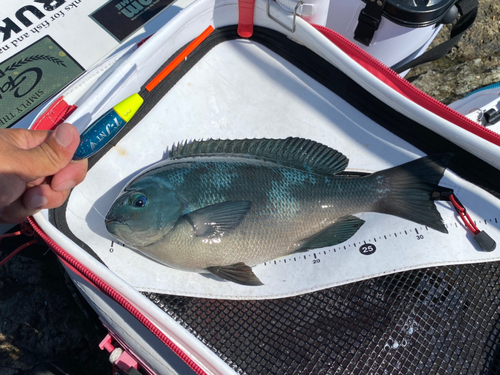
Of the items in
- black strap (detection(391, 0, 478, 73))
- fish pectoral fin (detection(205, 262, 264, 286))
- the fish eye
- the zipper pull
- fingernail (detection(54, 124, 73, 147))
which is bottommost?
fish pectoral fin (detection(205, 262, 264, 286))

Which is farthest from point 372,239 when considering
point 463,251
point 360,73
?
point 360,73

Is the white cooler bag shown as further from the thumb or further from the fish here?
the thumb

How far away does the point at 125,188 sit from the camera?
6.21ft

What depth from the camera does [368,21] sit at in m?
2.27

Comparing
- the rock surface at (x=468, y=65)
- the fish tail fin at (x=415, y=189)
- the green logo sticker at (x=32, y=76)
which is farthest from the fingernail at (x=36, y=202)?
the rock surface at (x=468, y=65)

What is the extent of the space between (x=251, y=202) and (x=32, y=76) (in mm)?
1813

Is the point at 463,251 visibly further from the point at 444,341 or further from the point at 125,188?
the point at 125,188

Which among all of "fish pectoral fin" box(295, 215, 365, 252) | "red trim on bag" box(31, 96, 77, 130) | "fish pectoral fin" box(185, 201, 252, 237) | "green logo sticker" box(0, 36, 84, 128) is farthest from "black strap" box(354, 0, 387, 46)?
"green logo sticker" box(0, 36, 84, 128)

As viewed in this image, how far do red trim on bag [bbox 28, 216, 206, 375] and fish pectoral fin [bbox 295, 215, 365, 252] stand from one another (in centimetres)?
76

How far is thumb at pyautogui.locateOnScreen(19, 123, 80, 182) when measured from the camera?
60.3 inches

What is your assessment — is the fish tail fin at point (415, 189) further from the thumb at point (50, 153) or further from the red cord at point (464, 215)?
the thumb at point (50, 153)

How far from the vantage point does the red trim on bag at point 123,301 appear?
155 centimetres

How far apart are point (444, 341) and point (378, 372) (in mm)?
358

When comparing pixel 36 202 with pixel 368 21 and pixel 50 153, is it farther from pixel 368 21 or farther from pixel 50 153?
pixel 368 21
